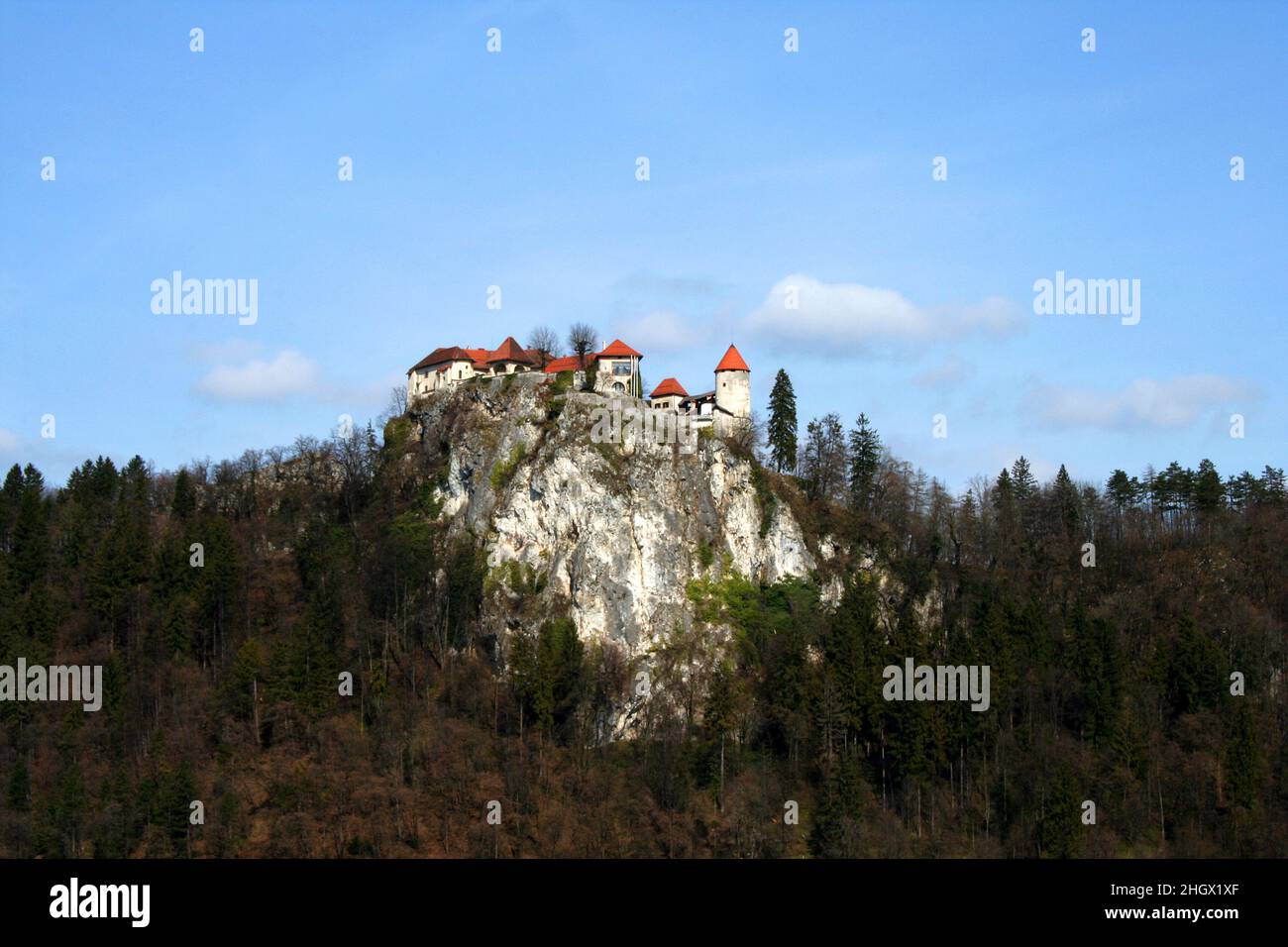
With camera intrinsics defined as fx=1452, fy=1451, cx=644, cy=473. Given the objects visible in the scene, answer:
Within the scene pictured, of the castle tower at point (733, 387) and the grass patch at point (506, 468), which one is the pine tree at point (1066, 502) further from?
the grass patch at point (506, 468)

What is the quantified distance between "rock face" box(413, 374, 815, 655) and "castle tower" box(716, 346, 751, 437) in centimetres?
483

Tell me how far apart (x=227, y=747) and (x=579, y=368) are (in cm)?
3207

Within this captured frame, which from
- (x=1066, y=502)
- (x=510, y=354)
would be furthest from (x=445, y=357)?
(x=1066, y=502)

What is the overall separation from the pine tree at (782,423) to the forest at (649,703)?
0.78 feet

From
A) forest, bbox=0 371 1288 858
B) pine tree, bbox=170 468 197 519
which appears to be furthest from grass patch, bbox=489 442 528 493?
pine tree, bbox=170 468 197 519

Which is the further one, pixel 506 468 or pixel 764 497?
pixel 764 497

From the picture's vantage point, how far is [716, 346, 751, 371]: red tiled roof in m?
94.0

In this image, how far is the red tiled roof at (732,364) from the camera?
94.0 metres

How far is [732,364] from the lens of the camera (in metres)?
94.1

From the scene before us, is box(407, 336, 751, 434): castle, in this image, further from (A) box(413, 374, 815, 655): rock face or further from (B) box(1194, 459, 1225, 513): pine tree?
(B) box(1194, 459, 1225, 513): pine tree

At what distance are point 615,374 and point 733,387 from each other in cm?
805

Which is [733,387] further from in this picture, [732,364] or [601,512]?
[601,512]

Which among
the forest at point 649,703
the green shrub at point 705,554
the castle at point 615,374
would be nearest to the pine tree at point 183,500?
the forest at point 649,703

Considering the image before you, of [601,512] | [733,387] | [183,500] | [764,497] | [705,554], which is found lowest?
[705,554]
